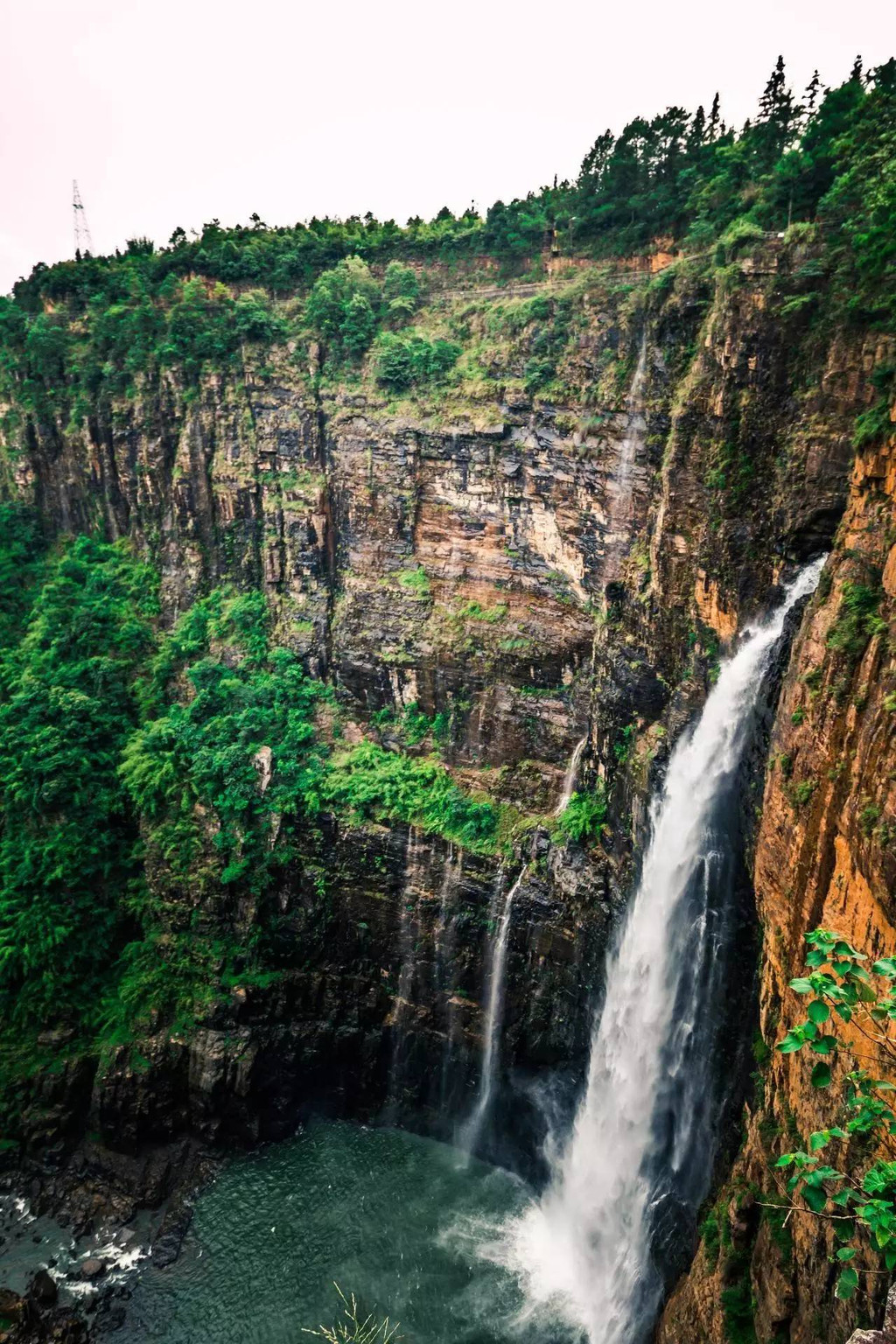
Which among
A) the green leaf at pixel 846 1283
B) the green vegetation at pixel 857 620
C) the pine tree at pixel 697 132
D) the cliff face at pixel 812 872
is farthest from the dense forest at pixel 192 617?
the green leaf at pixel 846 1283

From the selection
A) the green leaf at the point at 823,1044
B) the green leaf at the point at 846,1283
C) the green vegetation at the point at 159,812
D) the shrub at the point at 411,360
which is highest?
the shrub at the point at 411,360

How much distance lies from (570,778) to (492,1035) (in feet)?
21.2

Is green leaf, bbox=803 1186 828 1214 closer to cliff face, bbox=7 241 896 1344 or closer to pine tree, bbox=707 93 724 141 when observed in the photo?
cliff face, bbox=7 241 896 1344

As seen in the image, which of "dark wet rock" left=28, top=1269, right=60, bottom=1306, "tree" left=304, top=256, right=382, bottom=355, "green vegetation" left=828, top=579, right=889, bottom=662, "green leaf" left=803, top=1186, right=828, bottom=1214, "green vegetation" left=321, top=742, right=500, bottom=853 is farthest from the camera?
"tree" left=304, top=256, right=382, bottom=355

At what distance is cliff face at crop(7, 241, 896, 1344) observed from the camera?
1333 cm

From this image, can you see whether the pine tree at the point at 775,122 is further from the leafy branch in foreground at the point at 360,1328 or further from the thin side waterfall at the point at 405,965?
the leafy branch in foreground at the point at 360,1328

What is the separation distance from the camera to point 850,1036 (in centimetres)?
802

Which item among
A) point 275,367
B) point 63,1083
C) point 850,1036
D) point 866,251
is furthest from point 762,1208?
point 275,367

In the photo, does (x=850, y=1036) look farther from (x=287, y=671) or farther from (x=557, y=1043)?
(x=287, y=671)

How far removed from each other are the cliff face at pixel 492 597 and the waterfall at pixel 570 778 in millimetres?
351

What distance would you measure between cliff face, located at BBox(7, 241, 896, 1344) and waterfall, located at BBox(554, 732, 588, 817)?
351 mm

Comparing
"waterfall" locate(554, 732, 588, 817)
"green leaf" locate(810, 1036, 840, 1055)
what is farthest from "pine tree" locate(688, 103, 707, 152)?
"green leaf" locate(810, 1036, 840, 1055)

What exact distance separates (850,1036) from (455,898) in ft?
41.5

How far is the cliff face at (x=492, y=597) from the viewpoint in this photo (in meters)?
13.3
